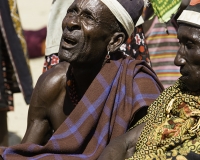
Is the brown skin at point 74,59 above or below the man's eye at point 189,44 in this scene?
below

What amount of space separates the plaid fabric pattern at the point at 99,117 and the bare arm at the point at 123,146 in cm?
19

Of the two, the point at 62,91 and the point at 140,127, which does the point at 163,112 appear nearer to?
the point at 140,127

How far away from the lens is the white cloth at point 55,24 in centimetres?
530

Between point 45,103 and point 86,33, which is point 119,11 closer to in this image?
point 86,33

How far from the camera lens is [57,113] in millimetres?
4520

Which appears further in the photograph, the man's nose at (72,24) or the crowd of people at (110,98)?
the man's nose at (72,24)

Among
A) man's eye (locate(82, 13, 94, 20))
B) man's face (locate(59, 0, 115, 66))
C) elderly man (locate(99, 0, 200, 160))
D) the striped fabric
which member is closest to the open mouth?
man's face (locate(59, 0, 115, 66))

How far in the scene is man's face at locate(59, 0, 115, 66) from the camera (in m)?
4.22

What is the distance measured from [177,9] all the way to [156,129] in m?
1.54

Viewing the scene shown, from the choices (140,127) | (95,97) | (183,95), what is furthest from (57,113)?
(183,95)

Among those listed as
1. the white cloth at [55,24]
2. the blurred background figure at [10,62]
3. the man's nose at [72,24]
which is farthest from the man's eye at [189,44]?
the blurred background figure at [10,62]

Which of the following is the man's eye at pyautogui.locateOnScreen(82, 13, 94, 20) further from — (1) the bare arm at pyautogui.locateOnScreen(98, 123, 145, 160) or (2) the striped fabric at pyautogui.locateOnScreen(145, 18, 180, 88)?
(2) the striped fabric at pyautogui.locateOnScreen(145, 18, 180, 88)

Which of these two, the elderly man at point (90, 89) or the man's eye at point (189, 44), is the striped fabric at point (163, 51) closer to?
the elderly man at point (90, 89)

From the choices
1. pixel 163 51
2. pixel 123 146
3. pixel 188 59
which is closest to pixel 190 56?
pixel 188 59
